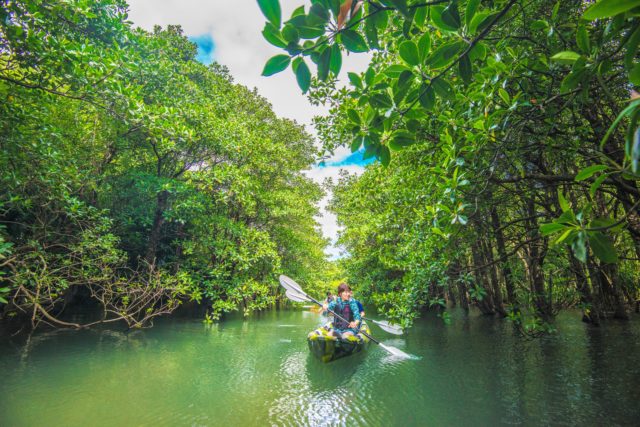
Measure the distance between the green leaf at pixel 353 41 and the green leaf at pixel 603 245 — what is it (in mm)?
1106

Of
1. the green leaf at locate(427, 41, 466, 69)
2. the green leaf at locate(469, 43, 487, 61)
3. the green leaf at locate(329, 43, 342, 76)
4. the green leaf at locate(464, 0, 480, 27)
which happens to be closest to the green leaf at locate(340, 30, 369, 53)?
the green leaf at locate(329, 43, 342, 76)

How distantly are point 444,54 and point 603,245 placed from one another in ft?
3.09

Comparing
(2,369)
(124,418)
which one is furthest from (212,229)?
(124,418)

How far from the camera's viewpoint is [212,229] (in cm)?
1516

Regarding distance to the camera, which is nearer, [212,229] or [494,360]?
[494,360]

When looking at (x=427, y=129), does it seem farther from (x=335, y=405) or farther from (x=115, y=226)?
(x=115, y=226)

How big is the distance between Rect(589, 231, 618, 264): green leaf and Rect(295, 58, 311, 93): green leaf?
1.22 metres

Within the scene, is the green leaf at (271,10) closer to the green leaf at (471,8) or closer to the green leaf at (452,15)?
Answer: the green leaf at (452,15)

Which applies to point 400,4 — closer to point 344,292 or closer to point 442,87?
point 442,87

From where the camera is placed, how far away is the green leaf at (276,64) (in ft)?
3.65

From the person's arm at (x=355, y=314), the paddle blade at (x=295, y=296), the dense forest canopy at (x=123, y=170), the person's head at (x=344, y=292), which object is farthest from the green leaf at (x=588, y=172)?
the paddle blade at (x=295, y=296)

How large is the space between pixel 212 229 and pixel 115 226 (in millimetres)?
4224

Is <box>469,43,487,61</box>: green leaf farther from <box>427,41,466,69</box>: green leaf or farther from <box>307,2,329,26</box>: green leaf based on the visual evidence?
<box>307,2,329,26</box>: green leaf

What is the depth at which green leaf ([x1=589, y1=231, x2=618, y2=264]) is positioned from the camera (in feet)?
3.51
